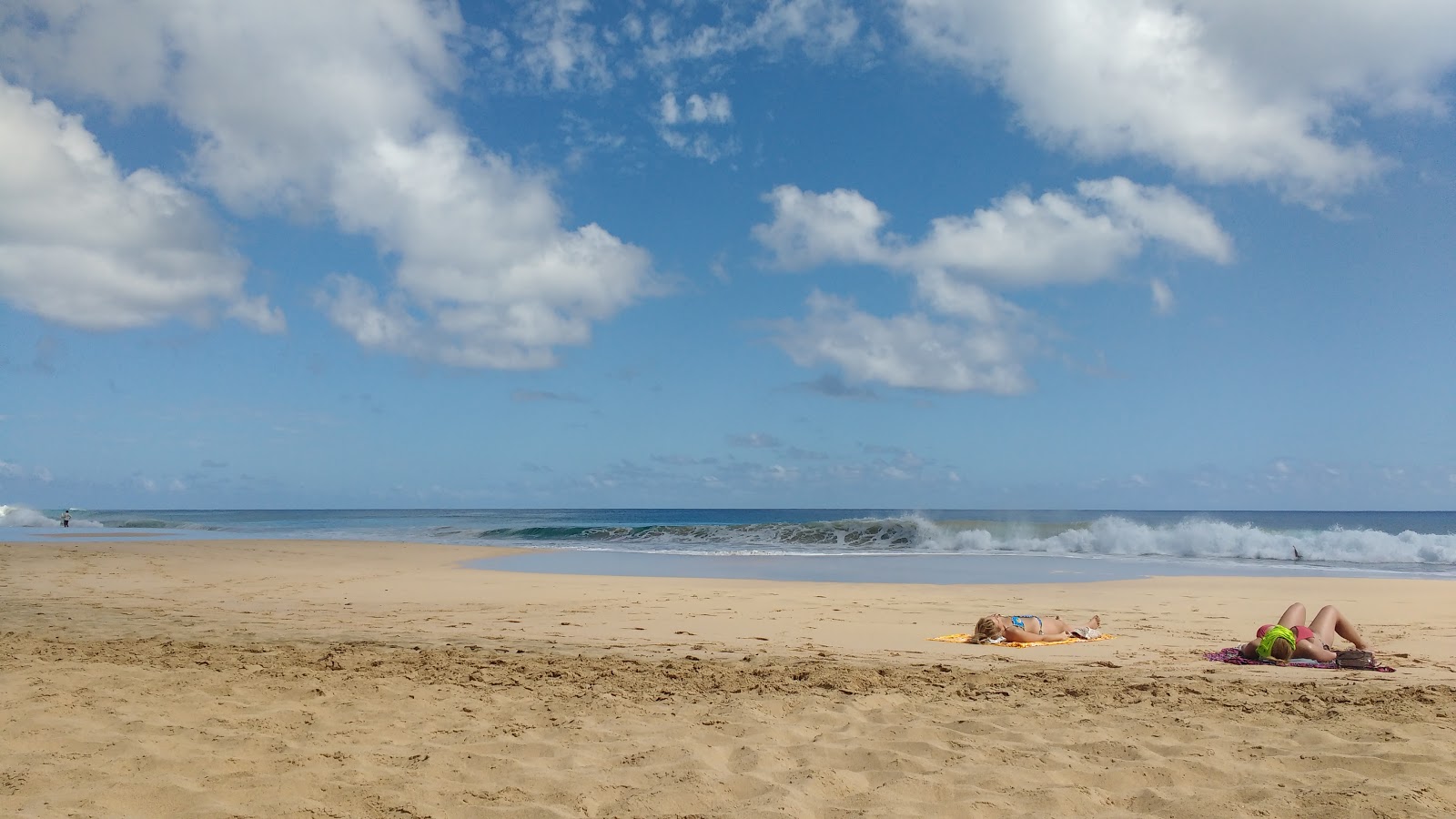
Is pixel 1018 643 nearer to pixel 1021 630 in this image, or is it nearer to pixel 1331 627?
pixel 1021 630

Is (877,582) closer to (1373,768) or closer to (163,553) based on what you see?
(1373,768)

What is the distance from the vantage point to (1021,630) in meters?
8.89

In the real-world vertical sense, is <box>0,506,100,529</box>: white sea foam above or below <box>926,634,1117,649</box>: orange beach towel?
below

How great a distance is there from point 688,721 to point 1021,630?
187 inches

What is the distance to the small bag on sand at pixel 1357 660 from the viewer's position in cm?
727

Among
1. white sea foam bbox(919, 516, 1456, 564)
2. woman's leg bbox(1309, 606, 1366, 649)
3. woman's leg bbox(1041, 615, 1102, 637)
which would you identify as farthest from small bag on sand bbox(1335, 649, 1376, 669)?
white sea foam bbox(919, 516, 1456, 564)

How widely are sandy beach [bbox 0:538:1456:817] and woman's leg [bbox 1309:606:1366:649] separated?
11.3 inches

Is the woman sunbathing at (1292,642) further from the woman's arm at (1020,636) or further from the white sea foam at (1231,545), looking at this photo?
the white sea foam at (1231,545)

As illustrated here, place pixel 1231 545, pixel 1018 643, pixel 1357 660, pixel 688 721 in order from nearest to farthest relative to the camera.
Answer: pixel 688 721, pixel 1357 660, pixel 1018 643, pixel 1231 545

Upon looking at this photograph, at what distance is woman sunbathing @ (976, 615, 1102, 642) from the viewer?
29.0 ft

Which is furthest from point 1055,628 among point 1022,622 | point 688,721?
point 688,721

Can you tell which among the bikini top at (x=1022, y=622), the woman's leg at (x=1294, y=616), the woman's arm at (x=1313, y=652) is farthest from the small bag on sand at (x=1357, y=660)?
the bikini top at (x=1022, y=622)

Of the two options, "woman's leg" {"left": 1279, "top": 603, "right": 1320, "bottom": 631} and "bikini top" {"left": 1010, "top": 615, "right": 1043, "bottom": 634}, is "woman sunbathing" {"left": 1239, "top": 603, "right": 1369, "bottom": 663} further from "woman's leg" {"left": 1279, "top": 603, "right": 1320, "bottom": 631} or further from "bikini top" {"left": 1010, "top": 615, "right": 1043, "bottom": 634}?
"bikini top" {"left": 1010, "top": 615, "right": 1043, "bottom": 634}

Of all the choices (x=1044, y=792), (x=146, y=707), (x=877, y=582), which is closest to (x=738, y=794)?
(x=1044, y=792)
